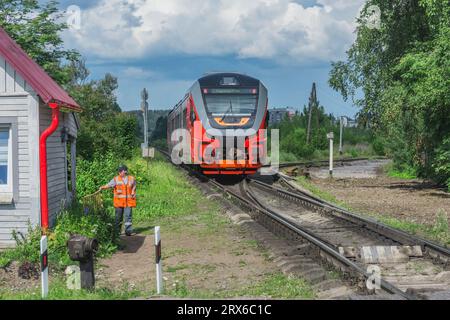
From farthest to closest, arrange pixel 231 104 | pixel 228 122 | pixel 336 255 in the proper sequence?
pixel 231 104 < pixel 228 122 < pixel 336 255

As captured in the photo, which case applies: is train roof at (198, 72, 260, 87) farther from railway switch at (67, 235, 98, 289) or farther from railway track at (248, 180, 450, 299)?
railway switch at (67, 235, 98, 289)

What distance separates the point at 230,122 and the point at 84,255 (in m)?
14.1

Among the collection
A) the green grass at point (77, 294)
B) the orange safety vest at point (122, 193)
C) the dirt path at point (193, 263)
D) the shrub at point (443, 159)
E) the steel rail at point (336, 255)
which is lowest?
the dirt path at point (193, 263)

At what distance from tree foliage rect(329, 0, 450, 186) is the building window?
12815mm

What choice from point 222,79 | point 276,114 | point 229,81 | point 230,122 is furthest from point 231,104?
point 276,114

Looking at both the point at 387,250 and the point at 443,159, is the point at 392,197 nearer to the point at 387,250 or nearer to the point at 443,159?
the point at 443,159

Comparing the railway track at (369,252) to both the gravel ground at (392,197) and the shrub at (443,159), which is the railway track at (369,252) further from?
the shrub at (443,159)

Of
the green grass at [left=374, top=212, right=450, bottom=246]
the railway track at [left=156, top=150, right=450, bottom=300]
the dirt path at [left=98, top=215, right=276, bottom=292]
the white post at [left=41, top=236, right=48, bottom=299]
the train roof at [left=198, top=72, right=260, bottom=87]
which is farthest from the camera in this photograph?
the train roof at [left=198, top=72, right=260, bottom=87]

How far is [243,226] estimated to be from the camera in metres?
13.6

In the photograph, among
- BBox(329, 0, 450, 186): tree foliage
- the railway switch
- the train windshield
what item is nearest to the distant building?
BBox(329, 0, 450, 186): tree foliage

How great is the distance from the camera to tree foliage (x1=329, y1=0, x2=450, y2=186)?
1927 centimetres

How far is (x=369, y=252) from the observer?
10.1 m

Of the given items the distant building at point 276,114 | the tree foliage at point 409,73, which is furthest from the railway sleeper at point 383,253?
the distant building at point 276,114

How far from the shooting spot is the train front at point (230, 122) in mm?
21641
